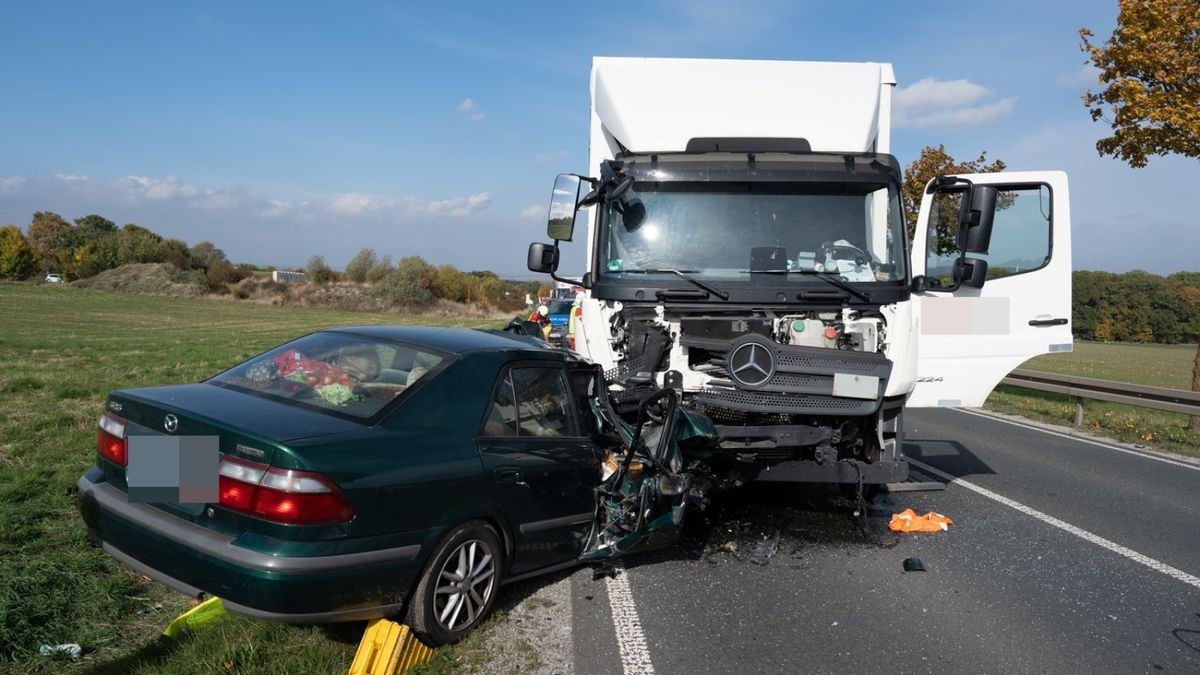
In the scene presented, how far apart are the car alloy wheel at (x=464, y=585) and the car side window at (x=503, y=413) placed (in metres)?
0.55

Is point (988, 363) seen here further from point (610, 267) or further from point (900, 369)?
point (610, 267)

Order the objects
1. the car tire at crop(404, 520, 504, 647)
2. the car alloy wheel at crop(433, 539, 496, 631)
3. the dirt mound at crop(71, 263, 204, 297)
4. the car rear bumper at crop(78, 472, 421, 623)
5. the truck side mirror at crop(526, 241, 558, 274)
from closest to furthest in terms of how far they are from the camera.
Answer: the car rear bumper at crop(78, 472, 421, 623) < the car tire at crop(404, 520, 504, 647) < the car alloy wheel at crop(433, 539, 496, 631) < the truck side mirror at crop(526, 241, 558, 274) < the dirt mound at crop(71, 263, 204, 297)

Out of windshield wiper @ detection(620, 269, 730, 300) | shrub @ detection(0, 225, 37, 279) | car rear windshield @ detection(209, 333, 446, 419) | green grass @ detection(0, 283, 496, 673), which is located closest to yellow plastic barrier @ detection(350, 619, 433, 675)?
green grass @ detection(0, 283, 496, 673)

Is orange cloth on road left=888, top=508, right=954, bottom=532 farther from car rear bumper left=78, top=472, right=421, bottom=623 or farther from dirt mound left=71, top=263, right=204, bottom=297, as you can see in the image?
dirt mound left=71, top=263, right=204, bottom=297

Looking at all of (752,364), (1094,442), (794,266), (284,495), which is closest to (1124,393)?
(1094,442)

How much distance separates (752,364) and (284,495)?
11.7 feet

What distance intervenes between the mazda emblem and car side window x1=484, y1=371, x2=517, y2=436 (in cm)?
210

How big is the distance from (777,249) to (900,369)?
1.26m

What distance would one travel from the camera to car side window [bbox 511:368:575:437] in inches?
180

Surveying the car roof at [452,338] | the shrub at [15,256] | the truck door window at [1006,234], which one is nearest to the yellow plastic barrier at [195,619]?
the car roof at [452,338]

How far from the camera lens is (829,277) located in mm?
6332

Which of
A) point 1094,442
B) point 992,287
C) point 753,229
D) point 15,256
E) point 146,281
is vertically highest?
point 15,256

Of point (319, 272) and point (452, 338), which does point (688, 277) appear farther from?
point (319, 272)

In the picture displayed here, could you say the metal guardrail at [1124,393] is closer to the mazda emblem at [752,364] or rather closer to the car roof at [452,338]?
the mazda emblem at [752,364]
